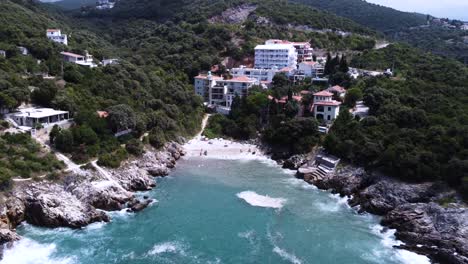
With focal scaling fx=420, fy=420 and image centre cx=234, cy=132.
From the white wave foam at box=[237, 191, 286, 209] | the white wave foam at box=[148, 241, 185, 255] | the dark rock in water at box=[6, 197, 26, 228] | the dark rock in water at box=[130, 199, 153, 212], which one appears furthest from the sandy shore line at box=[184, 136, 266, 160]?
the dark rock in water at box=[6, 197, 26, 228]

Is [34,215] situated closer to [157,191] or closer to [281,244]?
[157,191]

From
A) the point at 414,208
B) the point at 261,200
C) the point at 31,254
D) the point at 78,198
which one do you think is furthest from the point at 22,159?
the point at 414,208

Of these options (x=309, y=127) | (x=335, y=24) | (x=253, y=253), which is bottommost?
(x=253, y=253)

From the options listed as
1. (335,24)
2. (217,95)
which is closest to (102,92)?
(217,95)

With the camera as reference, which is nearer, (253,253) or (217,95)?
(253,253)

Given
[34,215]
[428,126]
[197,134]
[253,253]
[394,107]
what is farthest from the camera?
[197,134]

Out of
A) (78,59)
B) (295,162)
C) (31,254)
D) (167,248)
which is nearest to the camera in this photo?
(31,254)

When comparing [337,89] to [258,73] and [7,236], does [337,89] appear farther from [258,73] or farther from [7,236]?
[7,236]
